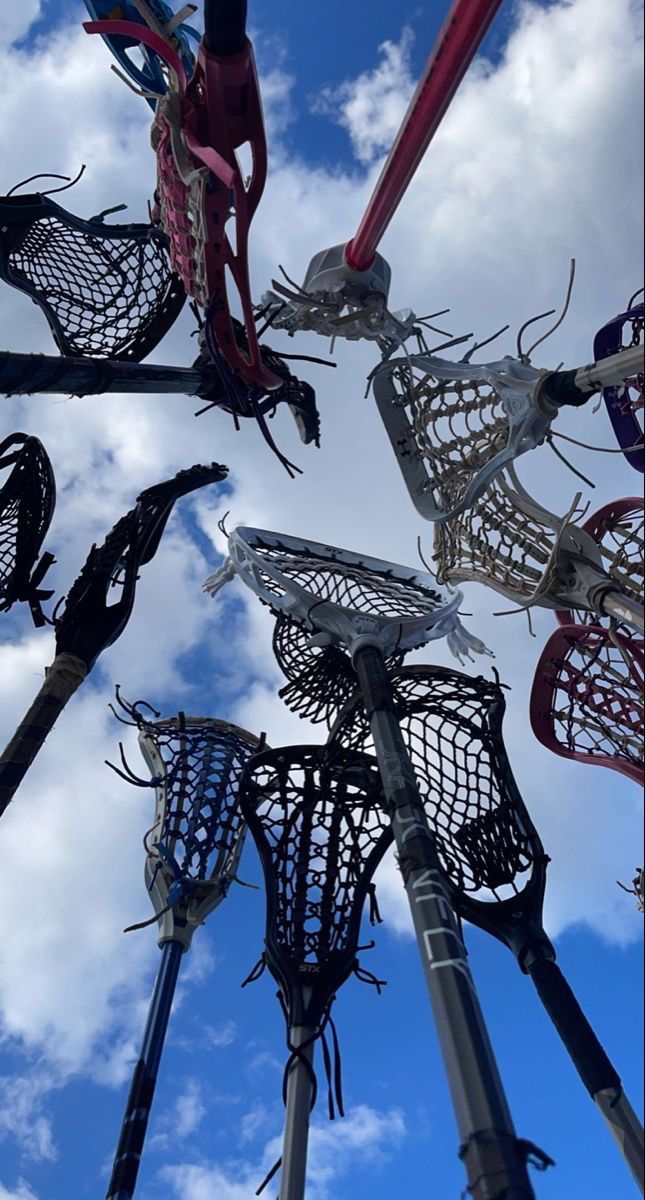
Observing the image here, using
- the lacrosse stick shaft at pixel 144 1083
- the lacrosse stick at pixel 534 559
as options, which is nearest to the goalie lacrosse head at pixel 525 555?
the lacrosse stick at pixel 534 559

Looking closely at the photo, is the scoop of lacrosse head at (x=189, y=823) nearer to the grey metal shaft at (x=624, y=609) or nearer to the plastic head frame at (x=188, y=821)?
the plastic head frame at (x=188, y=821)

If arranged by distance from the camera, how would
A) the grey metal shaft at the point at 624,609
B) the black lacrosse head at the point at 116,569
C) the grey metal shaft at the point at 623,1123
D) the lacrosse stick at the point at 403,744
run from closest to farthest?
the lacrosse stick at the point at 403,744, the grey metal shaft at the point at 623,1123, the grey metal shaft at the point at 624,609, the black lacrosse head at the point at 116,569

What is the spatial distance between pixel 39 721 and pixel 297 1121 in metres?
2.51

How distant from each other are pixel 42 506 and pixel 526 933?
4.31 metres

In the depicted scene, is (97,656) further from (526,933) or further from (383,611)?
(526,933)

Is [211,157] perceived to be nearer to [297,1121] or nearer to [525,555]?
[525,555]

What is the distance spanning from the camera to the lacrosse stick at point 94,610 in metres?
4.89

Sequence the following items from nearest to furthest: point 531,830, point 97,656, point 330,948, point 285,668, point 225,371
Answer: point 330,948 → point 531,830 → point 225,371 → point 97,656 → point 285,668

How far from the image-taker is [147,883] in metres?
6.12

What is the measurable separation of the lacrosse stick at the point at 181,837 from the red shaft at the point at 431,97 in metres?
3.79

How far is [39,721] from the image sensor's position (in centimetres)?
504

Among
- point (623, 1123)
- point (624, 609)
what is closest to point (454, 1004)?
point (623, 1123)

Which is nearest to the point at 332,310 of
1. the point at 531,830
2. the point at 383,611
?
the point at 383,611

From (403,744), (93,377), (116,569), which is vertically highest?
(93,377)
